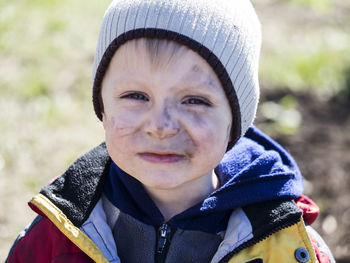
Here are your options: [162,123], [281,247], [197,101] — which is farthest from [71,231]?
[281,247]

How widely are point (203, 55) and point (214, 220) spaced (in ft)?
2.10

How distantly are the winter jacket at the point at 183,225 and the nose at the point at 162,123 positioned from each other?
0.39m

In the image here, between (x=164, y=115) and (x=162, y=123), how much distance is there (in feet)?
0.10

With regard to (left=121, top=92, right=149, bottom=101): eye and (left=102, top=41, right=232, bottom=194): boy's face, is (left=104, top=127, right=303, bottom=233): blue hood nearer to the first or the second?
(left=102, top=41, right=232, bottom=194): boy's face

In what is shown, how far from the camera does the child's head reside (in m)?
1.96

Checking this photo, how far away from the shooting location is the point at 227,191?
7.30ft

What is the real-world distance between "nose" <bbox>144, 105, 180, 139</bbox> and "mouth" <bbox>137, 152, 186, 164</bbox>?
8 cm

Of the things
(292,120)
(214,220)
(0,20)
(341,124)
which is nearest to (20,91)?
(0,20)

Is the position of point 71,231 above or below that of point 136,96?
below

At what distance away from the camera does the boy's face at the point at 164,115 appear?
195 cm

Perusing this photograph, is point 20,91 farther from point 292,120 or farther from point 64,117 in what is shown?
point 292,120

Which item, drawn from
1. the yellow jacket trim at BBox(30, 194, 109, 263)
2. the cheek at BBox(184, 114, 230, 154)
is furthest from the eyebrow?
the yellow jacket trim at BBox(30, 194, 109, 263)

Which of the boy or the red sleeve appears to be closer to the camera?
the boy

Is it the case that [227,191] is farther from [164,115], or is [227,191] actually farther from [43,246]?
[43,246]
